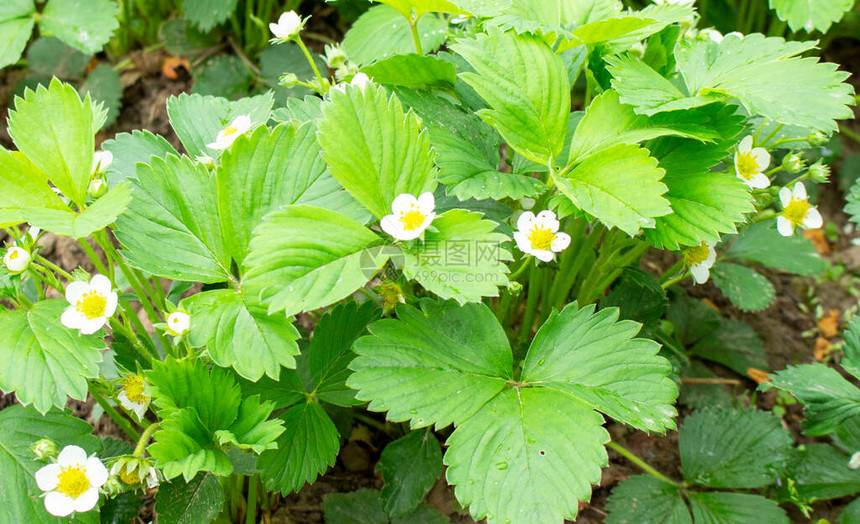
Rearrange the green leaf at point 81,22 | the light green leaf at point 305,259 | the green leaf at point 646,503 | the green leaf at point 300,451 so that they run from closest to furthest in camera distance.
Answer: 1. the light green leaf at point 305,259
2. the green leaf at point 300,451
3. the green leaf at point 646,503
4. the green leaf at point 81,22

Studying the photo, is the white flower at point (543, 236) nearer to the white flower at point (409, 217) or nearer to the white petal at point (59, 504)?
the white flower at point (409, 217)

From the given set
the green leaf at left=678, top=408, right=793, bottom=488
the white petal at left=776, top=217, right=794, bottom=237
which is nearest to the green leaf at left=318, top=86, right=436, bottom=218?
the white petal at left=776, top=217, right=794, bottom=237

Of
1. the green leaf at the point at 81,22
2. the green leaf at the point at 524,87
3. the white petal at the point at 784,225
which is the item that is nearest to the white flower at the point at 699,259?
the white petal at the point at 784,225

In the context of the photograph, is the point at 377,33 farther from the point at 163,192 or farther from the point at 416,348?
the point at 416,348

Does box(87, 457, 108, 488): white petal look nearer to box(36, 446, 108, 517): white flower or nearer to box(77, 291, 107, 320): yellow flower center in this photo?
box(36, 446, 108, 517): white flower

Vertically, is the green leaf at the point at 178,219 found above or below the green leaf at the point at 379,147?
below

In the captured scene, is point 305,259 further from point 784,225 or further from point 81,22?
point 81,22

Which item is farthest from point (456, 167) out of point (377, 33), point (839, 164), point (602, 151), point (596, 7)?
point (839, 164)
